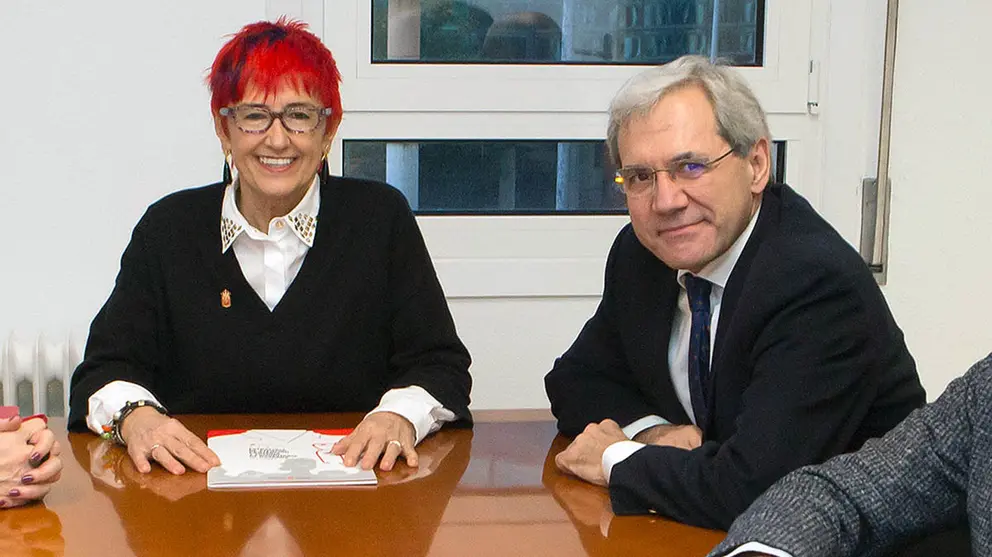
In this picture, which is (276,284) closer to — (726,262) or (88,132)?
(726,262)

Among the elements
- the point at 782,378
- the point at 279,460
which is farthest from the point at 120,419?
the point at 782,378

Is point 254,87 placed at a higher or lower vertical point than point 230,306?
higher

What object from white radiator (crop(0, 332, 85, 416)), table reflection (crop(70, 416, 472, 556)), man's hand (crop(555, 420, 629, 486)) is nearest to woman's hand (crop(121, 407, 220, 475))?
table reflection (crop(70, 416, 472, 556))

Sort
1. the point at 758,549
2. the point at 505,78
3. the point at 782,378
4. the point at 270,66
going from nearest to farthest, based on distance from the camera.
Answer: the point at 758,549
the point at 782,378
the point at 270,66
the point at 505,78

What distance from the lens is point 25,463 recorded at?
1.58 metres

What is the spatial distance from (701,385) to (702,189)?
1.03 ft

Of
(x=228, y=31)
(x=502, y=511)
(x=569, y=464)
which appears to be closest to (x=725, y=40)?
(x=228, y=31)

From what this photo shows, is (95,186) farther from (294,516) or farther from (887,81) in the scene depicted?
(887,81)

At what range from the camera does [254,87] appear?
2107 millimetres

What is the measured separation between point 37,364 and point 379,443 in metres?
1.46

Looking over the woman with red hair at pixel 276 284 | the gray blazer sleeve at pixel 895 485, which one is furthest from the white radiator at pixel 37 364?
the gray blazer sleeve at pixel 895 485

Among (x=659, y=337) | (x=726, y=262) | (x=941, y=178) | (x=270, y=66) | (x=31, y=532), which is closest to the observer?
(x=31, y=532)

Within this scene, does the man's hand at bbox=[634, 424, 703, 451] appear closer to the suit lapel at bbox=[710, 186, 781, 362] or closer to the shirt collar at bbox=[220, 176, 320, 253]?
the suit lapel at bbox=[710, 186, 781, 362]

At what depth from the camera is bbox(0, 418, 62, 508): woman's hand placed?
1.57 metres
